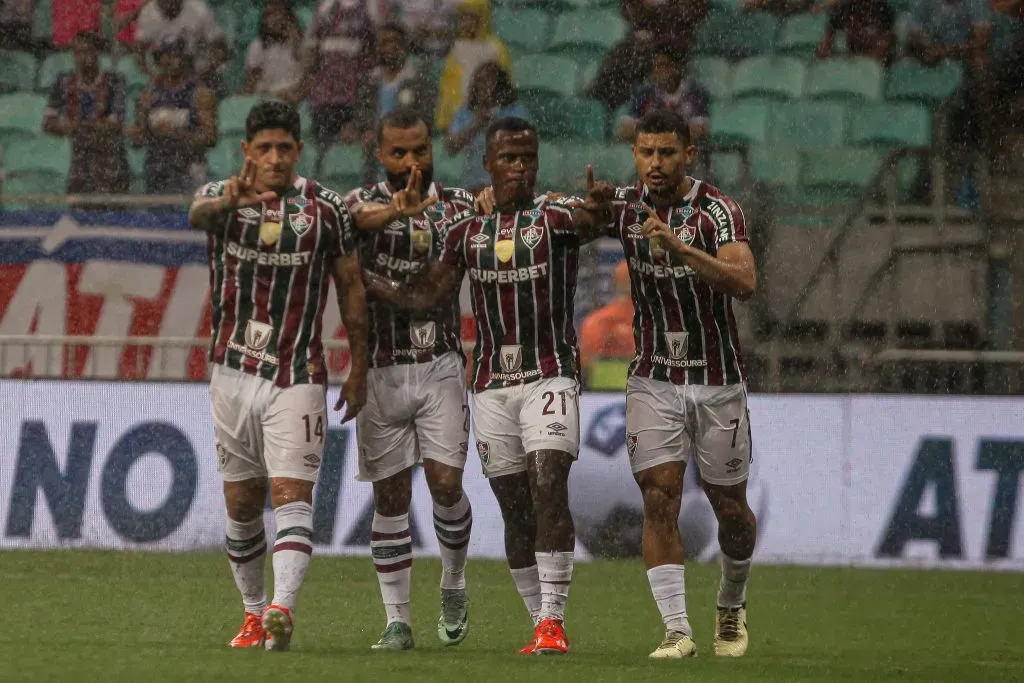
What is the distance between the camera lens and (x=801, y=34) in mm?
13891

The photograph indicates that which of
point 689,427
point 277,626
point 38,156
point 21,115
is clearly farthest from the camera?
point 21,115

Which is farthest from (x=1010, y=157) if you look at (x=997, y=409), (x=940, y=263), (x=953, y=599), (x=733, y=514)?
(x=733, y=514)

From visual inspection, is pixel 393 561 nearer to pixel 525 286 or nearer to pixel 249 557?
pixel 249 557

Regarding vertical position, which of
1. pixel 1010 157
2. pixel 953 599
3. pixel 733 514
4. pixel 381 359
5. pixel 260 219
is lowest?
pixel 953 599

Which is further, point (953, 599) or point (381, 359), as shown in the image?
point (953, 599)

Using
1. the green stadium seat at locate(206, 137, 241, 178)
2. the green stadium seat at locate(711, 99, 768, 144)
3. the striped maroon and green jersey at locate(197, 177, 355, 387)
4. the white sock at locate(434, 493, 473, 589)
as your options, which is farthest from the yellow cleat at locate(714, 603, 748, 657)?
the green stadium seat at locate(206, 137, 241, 178)

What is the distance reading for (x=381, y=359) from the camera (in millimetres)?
6617

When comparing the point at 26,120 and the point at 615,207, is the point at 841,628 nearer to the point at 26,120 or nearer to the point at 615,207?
the point at 615,207

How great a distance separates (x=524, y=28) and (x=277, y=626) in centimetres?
899

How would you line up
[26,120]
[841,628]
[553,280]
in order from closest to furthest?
[553,280]
[841,628]
[26,120]

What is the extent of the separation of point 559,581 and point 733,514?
32.8 inches

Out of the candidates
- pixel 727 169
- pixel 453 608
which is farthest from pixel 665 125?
pixel 727 169

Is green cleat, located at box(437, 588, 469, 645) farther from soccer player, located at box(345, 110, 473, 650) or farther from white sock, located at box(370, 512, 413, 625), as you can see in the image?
white sock, located at box(370, 512, 413, 625)

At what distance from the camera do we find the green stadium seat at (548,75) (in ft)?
44.4
